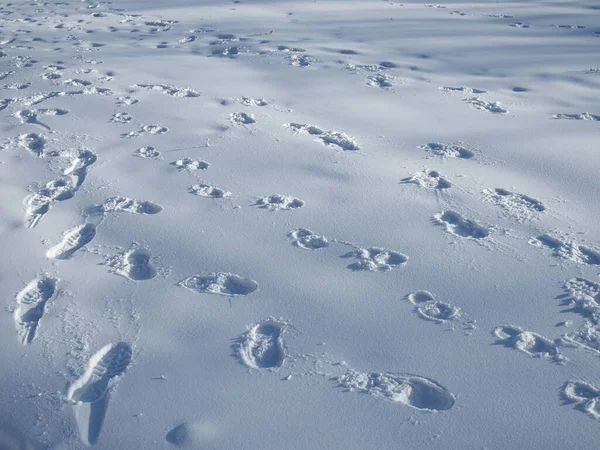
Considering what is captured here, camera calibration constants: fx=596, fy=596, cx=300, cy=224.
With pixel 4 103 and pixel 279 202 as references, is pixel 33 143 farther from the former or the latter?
pixel 279 202

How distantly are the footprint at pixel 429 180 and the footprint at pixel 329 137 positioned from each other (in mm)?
554

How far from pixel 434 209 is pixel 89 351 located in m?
2.02

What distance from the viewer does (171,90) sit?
206 inches

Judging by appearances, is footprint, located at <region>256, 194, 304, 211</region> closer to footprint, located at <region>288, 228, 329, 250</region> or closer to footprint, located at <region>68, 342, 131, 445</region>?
footprint, located at <region>288, 228, 329, 250</region>

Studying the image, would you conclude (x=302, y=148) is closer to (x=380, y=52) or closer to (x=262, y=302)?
(x=262, y=302)

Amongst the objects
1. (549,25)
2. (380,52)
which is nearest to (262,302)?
(380,52)

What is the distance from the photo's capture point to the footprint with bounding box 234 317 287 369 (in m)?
2.52

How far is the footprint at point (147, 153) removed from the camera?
412 centimetres

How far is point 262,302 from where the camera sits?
2844 millimetres

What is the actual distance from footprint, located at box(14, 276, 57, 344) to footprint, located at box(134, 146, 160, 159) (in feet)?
4.47

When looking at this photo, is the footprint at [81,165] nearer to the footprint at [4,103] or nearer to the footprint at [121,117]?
the footprint at [121,117]

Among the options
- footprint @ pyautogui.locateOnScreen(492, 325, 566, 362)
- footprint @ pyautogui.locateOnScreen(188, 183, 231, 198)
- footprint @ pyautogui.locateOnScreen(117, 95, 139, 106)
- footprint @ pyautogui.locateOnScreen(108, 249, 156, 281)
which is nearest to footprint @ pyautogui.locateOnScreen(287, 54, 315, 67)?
footprint @ pyautogui.locateOnScreen(117, 95, 139, 106)

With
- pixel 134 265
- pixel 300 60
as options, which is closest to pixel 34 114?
pixel 134 265

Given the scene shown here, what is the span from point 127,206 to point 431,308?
1887 mm
